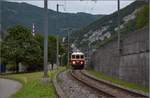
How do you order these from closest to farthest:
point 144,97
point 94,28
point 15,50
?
1. point 144,97
2. point 15,50
3. point 94,28

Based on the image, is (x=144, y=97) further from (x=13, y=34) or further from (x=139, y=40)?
(x=13, y=34)

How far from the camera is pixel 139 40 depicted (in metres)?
28.0

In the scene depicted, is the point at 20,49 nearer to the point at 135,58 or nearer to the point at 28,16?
the point at 28,16

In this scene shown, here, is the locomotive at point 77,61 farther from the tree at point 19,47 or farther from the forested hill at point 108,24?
A: the tree at point 19,47

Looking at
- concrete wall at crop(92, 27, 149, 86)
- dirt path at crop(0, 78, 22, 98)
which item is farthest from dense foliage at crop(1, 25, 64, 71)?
dirt path at crop(0, 78, 22, 98)

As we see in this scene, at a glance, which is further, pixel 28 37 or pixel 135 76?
pixel 28 37

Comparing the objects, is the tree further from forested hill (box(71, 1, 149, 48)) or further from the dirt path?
the dirt path

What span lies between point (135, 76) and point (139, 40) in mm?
2483

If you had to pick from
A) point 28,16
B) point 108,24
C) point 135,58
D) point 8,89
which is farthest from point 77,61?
point 8,89

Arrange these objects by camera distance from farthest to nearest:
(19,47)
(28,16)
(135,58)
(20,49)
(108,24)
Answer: (108,24)
(28,16)
(19,47)
(20,49)
(135,58)

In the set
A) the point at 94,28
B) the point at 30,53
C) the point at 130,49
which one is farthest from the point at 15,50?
the point at 130,49

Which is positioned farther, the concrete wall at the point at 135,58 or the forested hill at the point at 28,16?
the forested hill at the point at 28,16

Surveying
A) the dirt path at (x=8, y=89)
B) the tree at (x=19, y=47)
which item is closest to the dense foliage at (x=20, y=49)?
the tree at (x=19, y=47)

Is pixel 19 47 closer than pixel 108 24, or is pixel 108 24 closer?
pixel 19 47
